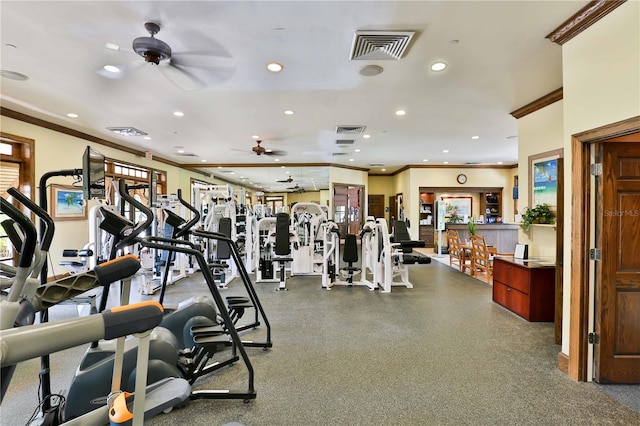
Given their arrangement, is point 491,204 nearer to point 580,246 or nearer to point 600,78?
point 580,246

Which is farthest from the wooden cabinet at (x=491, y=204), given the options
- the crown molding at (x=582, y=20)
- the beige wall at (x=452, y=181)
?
the crown molding at (x=582, y=20)

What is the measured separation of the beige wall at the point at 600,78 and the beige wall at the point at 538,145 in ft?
5.35

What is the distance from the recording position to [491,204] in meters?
11.0

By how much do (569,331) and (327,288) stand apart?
11.4ft

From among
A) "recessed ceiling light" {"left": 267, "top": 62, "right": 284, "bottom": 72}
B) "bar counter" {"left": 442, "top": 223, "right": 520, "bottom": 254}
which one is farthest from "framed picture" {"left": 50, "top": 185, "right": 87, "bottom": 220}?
"bar counter" {"left": 442, "top": 223, "right": 520, "bottom": 254}

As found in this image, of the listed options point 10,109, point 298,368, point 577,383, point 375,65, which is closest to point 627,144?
point 577,383

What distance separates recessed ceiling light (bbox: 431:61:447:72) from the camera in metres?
3.21

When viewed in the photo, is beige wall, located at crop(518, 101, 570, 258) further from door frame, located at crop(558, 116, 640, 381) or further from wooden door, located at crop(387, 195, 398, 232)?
wooden door, located at crop(387, 195, 398, 232)

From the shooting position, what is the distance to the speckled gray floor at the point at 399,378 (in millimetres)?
2119

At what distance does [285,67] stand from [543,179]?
3.72 meters

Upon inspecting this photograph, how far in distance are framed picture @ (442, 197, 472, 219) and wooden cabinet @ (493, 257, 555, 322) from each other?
745 cm

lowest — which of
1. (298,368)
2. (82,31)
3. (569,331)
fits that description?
(298,368)

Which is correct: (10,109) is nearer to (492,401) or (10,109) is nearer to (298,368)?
(298,368)

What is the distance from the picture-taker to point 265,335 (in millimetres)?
3455
